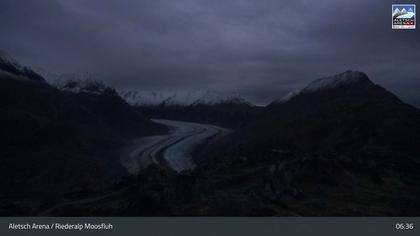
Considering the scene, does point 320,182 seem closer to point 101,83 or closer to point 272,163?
point 272,163

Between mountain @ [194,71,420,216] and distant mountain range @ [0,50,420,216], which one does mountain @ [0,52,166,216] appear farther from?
mountain @ [194,71,420,216]

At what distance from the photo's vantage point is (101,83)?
519ft

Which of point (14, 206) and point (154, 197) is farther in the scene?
point (14, 206)

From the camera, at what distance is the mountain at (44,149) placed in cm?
4159

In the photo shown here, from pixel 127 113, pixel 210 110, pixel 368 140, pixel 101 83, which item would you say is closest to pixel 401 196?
pixel 368 140

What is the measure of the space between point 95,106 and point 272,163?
10046 cm

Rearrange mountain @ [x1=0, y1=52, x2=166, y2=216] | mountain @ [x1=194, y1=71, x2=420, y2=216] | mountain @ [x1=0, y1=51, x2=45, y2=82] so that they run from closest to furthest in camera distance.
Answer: mountain @ [x1=194, y1=71, x2=420, y2=216], mountain @ [x1=0, y1=52, x2=166, y2=216], mountain @ [x1=0, y1=51, x2=45, y2=82]

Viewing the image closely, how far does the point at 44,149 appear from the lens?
58844 mm

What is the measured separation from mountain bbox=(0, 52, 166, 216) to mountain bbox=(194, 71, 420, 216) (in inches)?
423

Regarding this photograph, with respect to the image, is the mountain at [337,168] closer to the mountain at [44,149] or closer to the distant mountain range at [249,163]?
the distant mountain range at [249,163]

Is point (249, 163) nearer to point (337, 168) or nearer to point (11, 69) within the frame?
point (337, 168)

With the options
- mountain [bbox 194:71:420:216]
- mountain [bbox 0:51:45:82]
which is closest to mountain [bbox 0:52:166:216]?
mountain [bbox 0:51:45:82]

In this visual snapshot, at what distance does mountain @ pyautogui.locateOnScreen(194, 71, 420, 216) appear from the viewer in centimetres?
2395

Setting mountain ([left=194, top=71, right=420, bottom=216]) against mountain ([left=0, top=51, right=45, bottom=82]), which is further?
mountain ([left=0, top=51, right=45, bottom=82])
